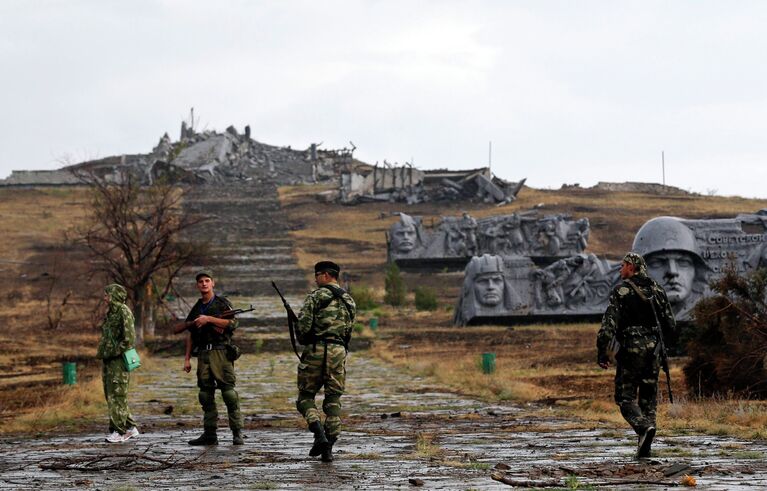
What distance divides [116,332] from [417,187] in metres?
75.3

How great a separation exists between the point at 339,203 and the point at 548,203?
13.4m

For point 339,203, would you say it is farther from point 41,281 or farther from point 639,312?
point 639,312

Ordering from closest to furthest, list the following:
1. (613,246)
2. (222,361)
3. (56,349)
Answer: (222,361)
(56,349)
(613,246)

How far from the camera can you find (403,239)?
194 feet

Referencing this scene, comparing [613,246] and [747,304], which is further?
[613,246]

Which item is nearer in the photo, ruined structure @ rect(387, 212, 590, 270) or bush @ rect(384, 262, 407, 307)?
bush @ rect(384, 262, 407, 307)

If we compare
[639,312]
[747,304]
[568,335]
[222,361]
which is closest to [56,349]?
[568,335]

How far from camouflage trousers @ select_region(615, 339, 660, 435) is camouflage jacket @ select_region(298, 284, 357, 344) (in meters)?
2.34

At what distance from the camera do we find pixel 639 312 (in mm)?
11852

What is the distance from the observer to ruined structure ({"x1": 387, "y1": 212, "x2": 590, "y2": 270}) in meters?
57.5

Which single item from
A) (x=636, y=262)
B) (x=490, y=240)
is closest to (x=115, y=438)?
(x=636, y=262)

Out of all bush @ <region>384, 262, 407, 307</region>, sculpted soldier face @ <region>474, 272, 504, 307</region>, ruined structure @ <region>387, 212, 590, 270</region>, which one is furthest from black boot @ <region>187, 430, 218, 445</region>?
ruined structure @ <region>387, 212, 590, 270</region>

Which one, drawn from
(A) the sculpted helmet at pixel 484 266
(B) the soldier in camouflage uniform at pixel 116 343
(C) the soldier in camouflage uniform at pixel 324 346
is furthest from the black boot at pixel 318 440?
(A) the sculpted helmet at pixel 484 266

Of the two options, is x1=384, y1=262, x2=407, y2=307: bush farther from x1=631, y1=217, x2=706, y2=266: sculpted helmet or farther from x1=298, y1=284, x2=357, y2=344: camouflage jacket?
x1=298, y1=284, x2=357, y2=344: camouflage jacket
